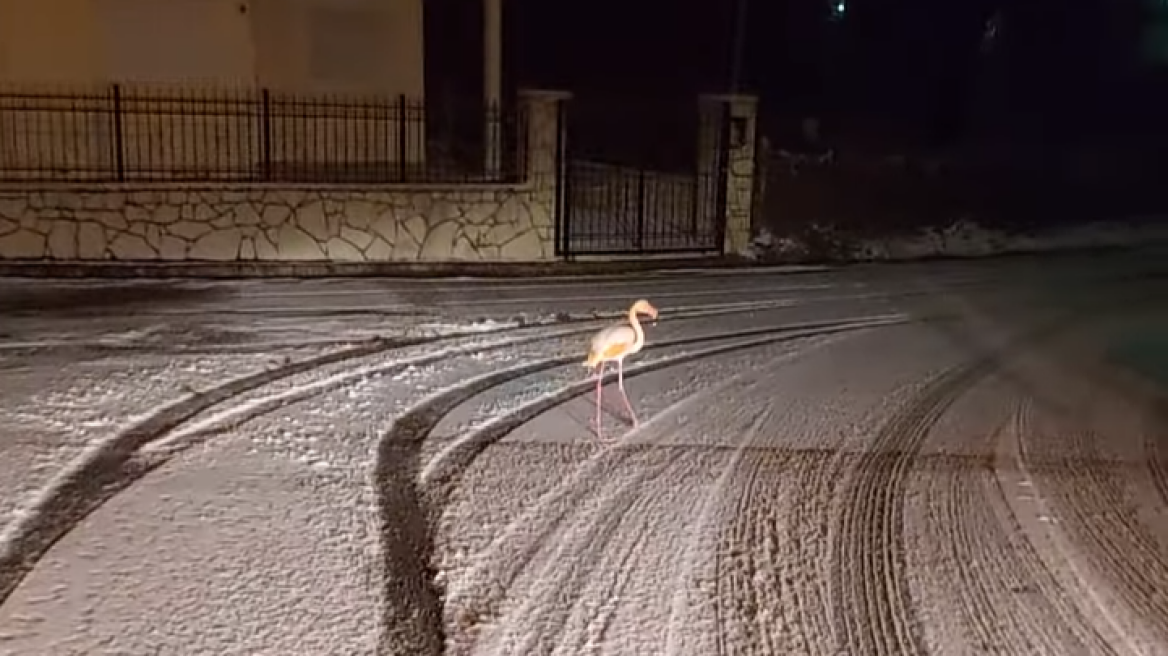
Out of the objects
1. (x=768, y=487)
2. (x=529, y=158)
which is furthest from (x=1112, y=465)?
(x=529, y=158)

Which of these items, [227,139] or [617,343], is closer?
[617,343]

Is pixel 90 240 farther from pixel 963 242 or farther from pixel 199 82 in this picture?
pixel 963 242

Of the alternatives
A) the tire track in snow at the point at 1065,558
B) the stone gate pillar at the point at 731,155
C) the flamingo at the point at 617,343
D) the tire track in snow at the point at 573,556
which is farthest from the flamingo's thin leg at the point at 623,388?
the stone gate pillar at the point at 731,155

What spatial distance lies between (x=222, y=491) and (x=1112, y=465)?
400cm

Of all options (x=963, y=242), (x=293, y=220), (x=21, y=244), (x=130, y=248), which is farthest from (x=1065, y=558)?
(x=963, y=242)

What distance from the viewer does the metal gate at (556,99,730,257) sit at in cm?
1261

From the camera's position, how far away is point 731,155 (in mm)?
13008

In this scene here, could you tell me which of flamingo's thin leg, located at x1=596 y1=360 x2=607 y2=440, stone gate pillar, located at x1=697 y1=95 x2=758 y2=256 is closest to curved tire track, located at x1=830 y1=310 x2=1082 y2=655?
flamingo's thin leg, located at x1=596 y1=360 x2=607 y2=440

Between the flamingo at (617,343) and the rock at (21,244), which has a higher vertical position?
the rock at (21,244)

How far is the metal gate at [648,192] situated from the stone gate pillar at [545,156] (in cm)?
8

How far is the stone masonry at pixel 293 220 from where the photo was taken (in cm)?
1141

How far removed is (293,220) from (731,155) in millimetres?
4399

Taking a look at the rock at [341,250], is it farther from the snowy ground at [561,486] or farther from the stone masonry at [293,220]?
the snowy ground at [561,486]

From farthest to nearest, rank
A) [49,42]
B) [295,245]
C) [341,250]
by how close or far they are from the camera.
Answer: [49,42] < [341,250] < [295,245]
